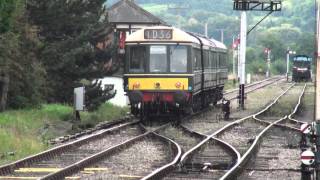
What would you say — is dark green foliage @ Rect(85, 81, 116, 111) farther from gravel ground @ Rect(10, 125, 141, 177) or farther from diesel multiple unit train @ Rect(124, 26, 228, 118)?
gravel ground @ Rect(10, 125, 141, 177)

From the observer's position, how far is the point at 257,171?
13.2 meters

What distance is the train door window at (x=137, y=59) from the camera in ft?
77.9

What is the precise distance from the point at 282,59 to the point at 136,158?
118 metres

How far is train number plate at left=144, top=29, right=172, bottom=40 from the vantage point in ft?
77.6

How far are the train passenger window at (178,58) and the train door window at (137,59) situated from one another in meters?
0.93

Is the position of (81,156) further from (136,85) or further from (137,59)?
(137,59)

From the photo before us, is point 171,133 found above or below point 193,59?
below

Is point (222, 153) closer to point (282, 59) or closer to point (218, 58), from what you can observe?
point (218, 58)

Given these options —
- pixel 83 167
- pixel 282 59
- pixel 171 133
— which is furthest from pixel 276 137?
pixel 282 59

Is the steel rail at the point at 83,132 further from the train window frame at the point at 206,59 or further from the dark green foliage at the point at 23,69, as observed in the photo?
the dark green foliage at the point at 23,69

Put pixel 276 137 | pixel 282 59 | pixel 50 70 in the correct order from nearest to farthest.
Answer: pixel 276 137, pixel 50 70, pixel 282 59

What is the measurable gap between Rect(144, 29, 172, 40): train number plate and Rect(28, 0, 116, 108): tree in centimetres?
805

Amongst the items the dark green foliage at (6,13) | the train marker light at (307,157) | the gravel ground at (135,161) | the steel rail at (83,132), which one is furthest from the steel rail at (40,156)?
the train marker light at (307,157)

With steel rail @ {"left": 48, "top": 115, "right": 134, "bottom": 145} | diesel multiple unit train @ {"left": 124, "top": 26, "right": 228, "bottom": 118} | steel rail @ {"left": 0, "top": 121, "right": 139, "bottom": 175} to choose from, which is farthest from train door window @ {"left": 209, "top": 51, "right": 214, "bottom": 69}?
steel rail @ {"left": 0, "top": 121, "right": 139, "bottom": 175}
